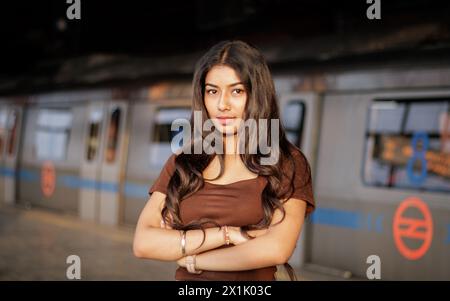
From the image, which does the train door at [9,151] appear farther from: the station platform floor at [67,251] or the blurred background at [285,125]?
the station platform floor at [67,251]

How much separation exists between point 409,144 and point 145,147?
4.46m

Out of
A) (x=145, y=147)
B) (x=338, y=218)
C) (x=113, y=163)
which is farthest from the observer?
(x=113, y=163)

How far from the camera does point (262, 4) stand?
34.7 ft

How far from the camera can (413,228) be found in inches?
203

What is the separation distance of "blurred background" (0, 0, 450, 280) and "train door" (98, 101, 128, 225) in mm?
30

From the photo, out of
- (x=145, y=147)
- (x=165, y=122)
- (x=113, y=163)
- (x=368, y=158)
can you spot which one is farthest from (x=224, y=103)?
(x=113, y=163)

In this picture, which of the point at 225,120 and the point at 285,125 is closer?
the point at 225,120

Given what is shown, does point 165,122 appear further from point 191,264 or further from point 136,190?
point 191,264

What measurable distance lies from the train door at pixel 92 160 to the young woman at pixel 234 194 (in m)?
7.72

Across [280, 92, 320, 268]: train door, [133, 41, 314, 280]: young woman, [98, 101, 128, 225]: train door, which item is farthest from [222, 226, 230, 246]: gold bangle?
[98, 101, 128, 225]: train door

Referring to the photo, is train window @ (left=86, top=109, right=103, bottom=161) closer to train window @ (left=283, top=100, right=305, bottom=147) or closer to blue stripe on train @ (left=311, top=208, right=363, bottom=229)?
train window @ (left=283, top=100, right=305, bottom=147)

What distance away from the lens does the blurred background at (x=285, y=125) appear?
17.0 ft

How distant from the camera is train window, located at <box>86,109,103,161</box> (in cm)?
943

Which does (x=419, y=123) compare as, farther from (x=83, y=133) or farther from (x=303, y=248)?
(x=83, y=133)
